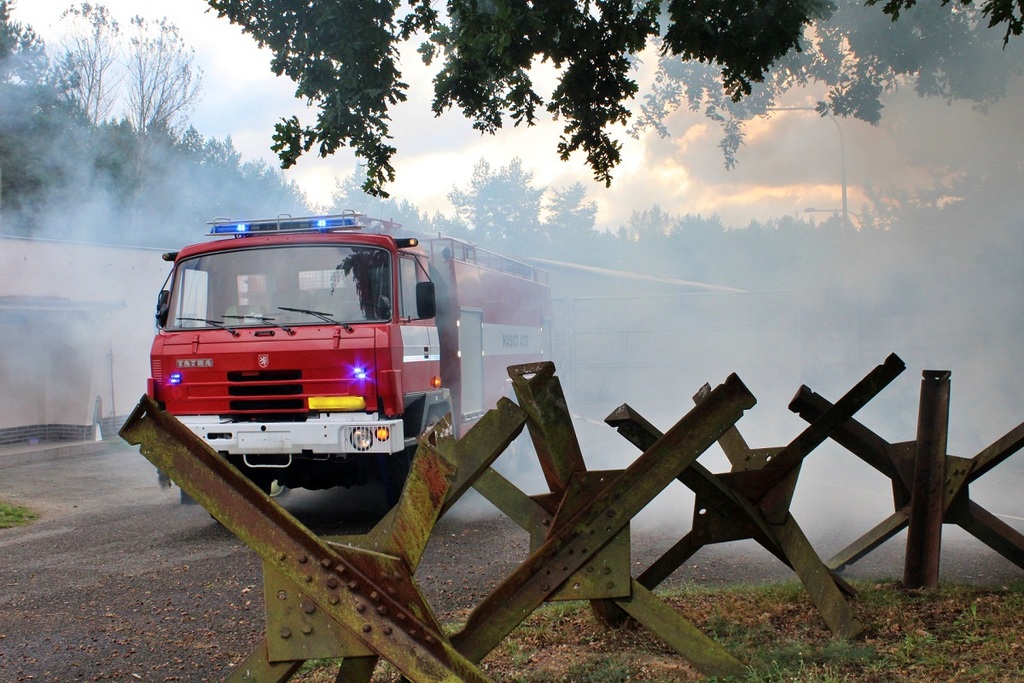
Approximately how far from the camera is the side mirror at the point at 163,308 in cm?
872

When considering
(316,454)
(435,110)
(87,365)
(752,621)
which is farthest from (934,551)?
(87,365)

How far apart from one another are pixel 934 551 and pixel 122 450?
14.7m

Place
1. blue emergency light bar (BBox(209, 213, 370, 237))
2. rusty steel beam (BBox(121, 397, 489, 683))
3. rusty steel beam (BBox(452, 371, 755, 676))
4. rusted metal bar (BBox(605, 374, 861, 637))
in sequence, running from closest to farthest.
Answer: rusty steel beam (BBox(121, 397, 489, 683)) → rusty steel beam (BBox(452, 371, 755, 676)) → rusted metal bar (BBox(605, 374, 861, 637)) → blue emergency light bar (BBox(209, 213, 370, 237))

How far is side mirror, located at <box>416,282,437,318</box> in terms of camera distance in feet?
28.2

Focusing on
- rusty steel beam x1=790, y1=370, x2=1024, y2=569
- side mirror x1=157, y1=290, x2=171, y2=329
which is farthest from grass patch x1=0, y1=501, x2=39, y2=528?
rusty steel beam x1=790, y1=370, x2=1024, y2=569

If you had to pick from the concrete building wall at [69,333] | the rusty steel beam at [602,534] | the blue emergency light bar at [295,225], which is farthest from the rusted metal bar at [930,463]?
the concrete building wall at [69,333]

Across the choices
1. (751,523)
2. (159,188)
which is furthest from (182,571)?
(159,188)

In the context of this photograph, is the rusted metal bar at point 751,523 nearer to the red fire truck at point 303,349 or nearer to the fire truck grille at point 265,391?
the red fire truck at point 303,349

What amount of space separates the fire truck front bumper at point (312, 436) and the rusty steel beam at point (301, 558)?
505 centimetres

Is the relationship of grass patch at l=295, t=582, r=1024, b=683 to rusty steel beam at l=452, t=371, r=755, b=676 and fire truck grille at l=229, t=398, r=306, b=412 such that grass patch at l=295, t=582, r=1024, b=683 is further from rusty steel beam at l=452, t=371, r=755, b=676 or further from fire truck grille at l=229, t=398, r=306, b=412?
fire truck grille at l=229, t=398, r=306, b=412

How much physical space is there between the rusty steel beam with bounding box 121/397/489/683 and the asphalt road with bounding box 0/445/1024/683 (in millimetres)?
2190

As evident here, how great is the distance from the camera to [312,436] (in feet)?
26.1

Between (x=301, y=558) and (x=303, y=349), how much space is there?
17.8ft

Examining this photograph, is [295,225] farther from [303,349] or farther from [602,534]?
[602,534]
